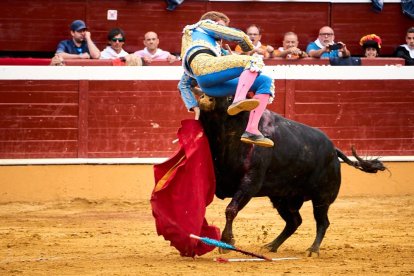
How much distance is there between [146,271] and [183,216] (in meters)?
0.74

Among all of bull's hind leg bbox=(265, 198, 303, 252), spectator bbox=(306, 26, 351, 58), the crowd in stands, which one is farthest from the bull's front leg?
spectator bbox=(306, 26, 351, 58)

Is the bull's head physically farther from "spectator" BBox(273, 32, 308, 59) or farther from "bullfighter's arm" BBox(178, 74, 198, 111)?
"spectator" BBox(273, 32, 308, 59)

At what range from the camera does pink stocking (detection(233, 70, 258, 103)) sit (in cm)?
723

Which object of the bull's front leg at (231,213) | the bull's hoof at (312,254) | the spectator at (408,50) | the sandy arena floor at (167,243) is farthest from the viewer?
the spectator at (408,50)

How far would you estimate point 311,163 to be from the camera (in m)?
8.29

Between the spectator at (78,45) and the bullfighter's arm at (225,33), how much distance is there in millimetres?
4430

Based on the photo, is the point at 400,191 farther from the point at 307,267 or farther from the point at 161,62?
the point at 307,267

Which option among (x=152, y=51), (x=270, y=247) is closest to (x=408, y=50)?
(x=152, y=51)

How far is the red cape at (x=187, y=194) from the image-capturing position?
7.63m

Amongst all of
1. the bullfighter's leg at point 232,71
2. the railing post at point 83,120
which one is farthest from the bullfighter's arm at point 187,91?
the railing post at point 83,120

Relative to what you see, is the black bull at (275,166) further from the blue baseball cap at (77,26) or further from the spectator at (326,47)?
the blue baseball cap at (77,26)

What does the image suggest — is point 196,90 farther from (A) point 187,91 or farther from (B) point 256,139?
(B) point 256,139

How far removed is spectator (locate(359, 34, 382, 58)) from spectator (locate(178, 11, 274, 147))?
215 inches

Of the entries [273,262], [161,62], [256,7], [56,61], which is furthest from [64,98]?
[273,262]
